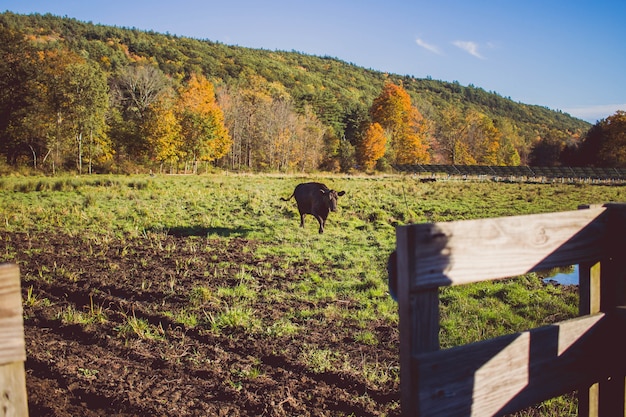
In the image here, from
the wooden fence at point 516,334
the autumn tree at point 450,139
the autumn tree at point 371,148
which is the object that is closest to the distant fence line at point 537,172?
the autumn tree at point 371,148

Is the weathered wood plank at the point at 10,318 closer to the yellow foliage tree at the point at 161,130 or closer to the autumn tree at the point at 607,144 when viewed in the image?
the yellow foliage tree at the point at 161,130

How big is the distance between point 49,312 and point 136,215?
1014 centimetres

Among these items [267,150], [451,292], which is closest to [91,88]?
[267,150]

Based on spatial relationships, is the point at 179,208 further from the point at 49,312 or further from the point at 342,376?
the point at 342,376

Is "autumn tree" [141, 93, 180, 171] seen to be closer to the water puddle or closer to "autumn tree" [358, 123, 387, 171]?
"autumn tree" [358, 123, 387, 171]

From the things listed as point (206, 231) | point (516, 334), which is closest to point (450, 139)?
point (206, 231)

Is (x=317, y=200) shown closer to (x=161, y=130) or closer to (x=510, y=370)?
(x=510, y=370)

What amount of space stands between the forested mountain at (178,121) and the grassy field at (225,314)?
3140cm

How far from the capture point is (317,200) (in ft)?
47.9

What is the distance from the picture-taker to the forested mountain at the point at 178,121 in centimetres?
4106

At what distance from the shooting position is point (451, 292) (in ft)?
26.2

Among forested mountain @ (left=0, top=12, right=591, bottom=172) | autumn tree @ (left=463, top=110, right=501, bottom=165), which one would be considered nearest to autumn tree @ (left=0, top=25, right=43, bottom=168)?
Result: forested mountain @ (left=0, top=12, right=591, bottom=172)

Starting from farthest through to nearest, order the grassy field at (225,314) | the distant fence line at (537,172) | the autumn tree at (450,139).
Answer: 1. the autumn tree at (450,139)
2. the distant fence line at (537,172)
3. the grassy field at (225,314)

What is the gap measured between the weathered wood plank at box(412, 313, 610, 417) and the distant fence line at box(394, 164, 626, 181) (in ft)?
166
